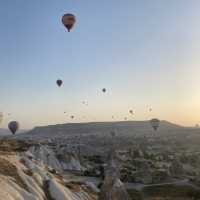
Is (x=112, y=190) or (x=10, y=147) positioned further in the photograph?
(x=10, y=147)

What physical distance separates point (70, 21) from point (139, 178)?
3170 centimetres

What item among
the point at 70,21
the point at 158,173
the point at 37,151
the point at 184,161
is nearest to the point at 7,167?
the point at 70,21

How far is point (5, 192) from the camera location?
19.0 metres

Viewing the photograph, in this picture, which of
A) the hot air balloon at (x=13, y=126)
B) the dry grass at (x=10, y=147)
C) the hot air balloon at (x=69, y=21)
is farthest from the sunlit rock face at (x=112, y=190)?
the hot air balloon at (x=13, y=126)

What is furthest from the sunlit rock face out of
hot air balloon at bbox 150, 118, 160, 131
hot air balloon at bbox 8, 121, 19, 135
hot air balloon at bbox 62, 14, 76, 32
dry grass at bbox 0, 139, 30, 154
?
hot air balloon at bbox 150, 118, 160, 131

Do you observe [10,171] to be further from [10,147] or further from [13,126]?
[13,126]

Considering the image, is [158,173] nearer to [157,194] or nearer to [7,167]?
[157,194]

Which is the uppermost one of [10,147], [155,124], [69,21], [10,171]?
[69,21]

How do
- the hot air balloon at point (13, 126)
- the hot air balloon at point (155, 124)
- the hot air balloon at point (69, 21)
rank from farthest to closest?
1. the hot air balloon at point (155, 124)
2. the hot air balloon at point (13, 126)
3. the hot air balloon at point (69, 21)

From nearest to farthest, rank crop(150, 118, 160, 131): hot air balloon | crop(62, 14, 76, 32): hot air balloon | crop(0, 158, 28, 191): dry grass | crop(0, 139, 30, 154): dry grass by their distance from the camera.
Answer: crop(0, 158, 28, 191): dry grass
crop(62, 14, 76, 32): hot air balloon
crop(0, 139, 30, 154): dry grass
crop(150, 118, 160, 131): hot air balloon

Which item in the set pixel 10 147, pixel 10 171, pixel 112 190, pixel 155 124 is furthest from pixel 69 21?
pixel 155 124

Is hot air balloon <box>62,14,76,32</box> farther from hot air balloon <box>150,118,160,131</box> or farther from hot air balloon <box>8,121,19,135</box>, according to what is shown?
hot air balloon <box>150,118,160,131</box>

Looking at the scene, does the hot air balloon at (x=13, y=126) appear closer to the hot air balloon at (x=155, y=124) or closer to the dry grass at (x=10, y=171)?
the dry grass at (x=10, y=171)

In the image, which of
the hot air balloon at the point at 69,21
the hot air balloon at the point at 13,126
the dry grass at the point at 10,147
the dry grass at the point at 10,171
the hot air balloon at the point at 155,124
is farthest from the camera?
the hot air balloon at the point at 155,124
